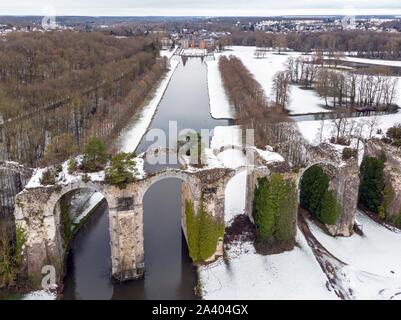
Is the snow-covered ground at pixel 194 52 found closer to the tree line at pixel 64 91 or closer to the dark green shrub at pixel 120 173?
the tree line at pixel 64 91

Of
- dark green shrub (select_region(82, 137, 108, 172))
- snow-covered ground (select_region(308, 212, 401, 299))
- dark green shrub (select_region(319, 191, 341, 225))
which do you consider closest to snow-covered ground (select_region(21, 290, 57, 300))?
dark green shrub (select_region(82, 137, 108, 172))

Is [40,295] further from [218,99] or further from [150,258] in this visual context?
[218,99]

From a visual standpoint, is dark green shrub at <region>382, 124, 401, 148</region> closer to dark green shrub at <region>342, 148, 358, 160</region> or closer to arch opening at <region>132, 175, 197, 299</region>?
dark green shrub at <region>342, 148, 358, 160</region>

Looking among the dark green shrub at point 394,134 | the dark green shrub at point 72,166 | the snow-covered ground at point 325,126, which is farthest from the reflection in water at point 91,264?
the snow-covered ground at point 325,126

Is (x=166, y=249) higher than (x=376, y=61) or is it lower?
lower

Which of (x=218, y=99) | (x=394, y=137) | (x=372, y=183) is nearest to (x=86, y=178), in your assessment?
(x=372, y=183)
